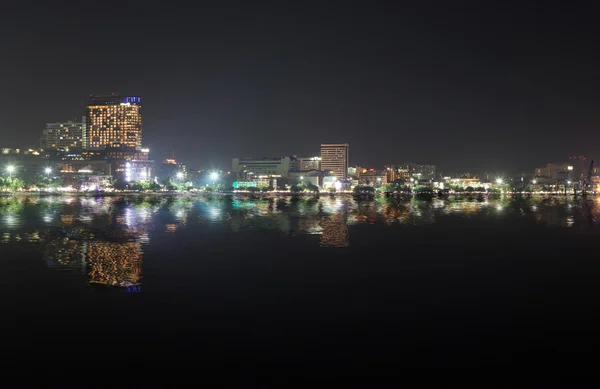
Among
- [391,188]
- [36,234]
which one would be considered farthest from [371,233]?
[391,188]

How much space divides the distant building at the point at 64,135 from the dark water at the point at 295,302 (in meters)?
182

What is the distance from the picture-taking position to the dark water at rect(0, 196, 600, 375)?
9438mm

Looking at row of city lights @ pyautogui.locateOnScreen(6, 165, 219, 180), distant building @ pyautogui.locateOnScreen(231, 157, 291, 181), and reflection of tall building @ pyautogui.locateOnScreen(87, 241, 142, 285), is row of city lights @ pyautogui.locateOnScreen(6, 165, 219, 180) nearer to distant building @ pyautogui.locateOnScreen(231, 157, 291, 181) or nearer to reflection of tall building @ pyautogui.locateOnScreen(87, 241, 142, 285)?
distant building @ pyautogui.locateOnScreen(231, 157, 291, 181)

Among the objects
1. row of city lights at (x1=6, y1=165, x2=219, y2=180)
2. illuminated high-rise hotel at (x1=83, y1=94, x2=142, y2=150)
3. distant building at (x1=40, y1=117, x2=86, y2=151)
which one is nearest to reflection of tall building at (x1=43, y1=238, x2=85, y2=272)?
row of city lights at (x1=6, y1=165, x2=219, y2=180)

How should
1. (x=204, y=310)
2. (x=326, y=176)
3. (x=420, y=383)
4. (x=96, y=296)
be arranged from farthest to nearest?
1. (x=326, y=176)
2. (x=96, y=296)
3. (x=204, y=310)
4. (x=420, y=383)

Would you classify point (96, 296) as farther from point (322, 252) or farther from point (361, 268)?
point (322, 252)

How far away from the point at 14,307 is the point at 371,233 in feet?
64.8

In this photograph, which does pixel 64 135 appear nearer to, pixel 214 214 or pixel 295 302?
pixel 214 214

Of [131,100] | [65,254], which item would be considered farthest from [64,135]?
[65,254]

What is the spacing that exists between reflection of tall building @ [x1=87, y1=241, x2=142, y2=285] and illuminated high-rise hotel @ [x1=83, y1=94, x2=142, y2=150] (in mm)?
163244

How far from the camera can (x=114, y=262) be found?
57.6 ft

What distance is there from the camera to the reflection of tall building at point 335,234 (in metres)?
24.0

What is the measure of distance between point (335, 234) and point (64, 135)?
191 meters

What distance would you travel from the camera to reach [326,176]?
599 feet
